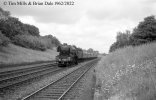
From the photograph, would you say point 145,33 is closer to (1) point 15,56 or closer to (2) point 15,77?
(2) point 15,77

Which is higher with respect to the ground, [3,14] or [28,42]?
[3,14]

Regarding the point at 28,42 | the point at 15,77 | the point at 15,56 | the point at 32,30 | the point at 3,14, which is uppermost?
the point at 32,30

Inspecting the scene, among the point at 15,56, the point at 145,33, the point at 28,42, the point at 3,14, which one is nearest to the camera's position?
the point at 145,33

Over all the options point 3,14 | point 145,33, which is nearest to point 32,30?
point 3,14

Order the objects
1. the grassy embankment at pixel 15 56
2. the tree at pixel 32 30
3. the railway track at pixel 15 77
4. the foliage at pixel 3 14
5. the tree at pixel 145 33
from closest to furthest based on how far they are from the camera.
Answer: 1. the railway track at pixel 15 77
2. the tree at pixel 145 33
3. the grassy embankment at pixel 15 56
4. the foliage at pixel 3 14
5. the tree at pixel 32 30

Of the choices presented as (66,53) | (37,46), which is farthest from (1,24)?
(37,46)

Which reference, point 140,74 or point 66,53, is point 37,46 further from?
point 140,74

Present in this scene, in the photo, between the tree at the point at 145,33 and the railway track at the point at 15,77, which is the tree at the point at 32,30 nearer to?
the tree at the point at 145,33

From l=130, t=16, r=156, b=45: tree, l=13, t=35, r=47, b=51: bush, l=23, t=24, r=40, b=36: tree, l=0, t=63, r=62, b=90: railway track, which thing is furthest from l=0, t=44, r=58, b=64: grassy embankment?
l=23, t=24, r=40, b=36: tree

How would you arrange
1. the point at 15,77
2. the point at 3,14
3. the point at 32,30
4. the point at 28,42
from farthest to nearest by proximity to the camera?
the point at 32,30 → the point at 28,42 → the point at 3,14 → the point at 15,77

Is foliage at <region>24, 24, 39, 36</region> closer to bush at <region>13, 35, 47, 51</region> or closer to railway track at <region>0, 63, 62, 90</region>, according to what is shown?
bush at <region>13, 35, 47, 51</region>

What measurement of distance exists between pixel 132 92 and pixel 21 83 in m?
10.0

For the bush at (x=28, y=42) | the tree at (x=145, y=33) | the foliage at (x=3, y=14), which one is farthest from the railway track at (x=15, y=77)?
the bush at (x=28, y=42)

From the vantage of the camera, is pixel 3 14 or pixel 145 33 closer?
pixel 145 33
